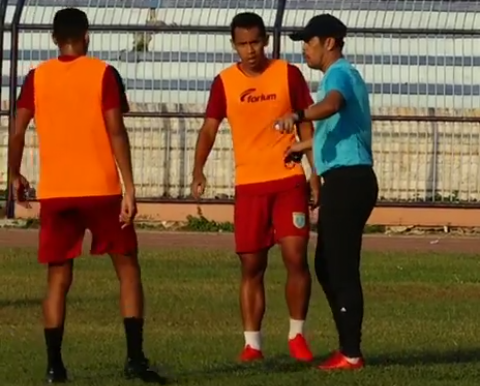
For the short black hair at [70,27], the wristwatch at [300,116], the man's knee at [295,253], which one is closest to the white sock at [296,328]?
the man's knee at [295,253]

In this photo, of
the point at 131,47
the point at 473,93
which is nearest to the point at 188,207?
the point at 131,47

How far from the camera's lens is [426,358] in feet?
31.1

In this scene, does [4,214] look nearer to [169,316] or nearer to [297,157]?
Result: [169,316]

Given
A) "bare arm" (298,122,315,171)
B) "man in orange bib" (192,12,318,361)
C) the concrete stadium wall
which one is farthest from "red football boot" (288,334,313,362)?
the concrete stadium wall

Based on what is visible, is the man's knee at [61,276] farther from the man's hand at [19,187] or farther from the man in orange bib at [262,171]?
the man in orange bib at [262,171]

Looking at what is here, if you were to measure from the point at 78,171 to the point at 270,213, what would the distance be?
1410 mm

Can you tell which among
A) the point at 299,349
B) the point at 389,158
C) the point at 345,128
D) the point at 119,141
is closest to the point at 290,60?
the point at 389,158

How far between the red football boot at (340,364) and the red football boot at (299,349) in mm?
358

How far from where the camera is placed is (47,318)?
8.55m

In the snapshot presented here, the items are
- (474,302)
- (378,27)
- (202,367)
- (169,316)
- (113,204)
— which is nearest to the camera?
(113,204)

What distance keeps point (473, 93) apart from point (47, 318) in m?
12.4

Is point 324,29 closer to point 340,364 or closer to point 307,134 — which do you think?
point 307,134

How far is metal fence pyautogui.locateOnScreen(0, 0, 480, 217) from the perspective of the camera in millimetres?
20125

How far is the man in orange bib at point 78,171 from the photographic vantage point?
27.3ft
